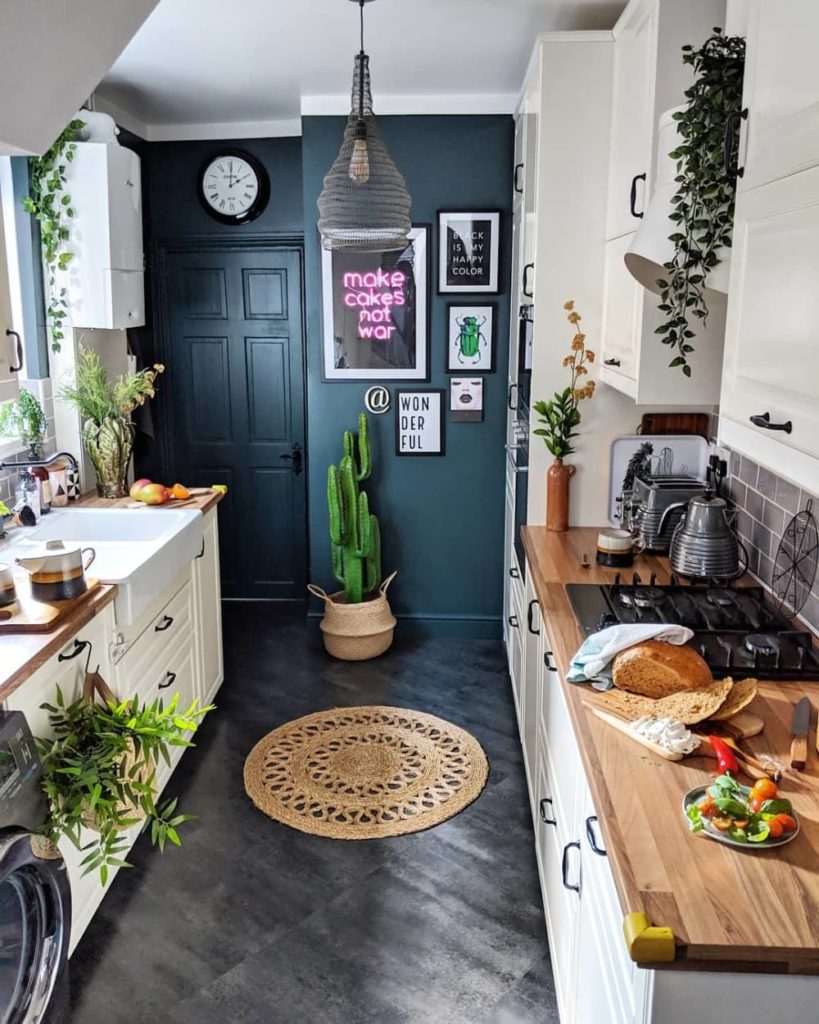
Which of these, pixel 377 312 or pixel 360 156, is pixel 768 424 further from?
pixel 377 312

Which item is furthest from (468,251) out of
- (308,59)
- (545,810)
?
(545,810)

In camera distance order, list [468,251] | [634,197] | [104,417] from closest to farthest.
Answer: [634,197]
[104,417]
[468,251]

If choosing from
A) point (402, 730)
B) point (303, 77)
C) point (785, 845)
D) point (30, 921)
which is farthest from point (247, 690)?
point (785, 845)

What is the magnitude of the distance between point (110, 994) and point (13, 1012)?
434 mm

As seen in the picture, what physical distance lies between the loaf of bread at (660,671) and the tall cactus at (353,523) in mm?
2502

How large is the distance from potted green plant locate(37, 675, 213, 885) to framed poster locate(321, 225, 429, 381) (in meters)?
2.37

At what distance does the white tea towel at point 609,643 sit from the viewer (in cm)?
194

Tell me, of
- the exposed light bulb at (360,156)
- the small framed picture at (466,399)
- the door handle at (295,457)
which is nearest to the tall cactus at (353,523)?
the small framed picture at (466,399)

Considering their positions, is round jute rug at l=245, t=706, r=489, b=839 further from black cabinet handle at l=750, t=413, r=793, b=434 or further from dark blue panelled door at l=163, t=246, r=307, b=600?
black cabinet handle at l=750, t=413, r=793, b=434

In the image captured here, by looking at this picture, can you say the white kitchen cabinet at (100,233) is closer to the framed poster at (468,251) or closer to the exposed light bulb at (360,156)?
the exposed light bulb at (360,156)

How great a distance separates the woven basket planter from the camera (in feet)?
14.0

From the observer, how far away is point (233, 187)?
467 centimetres

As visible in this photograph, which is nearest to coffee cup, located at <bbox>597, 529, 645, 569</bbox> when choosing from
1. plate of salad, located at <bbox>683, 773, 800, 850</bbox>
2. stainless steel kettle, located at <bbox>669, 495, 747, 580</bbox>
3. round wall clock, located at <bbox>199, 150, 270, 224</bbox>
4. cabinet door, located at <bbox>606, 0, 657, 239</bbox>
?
stainless steel kettle, located at <bbox>669, 495, 747, 580</bbox>

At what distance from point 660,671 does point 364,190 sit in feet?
5.20
